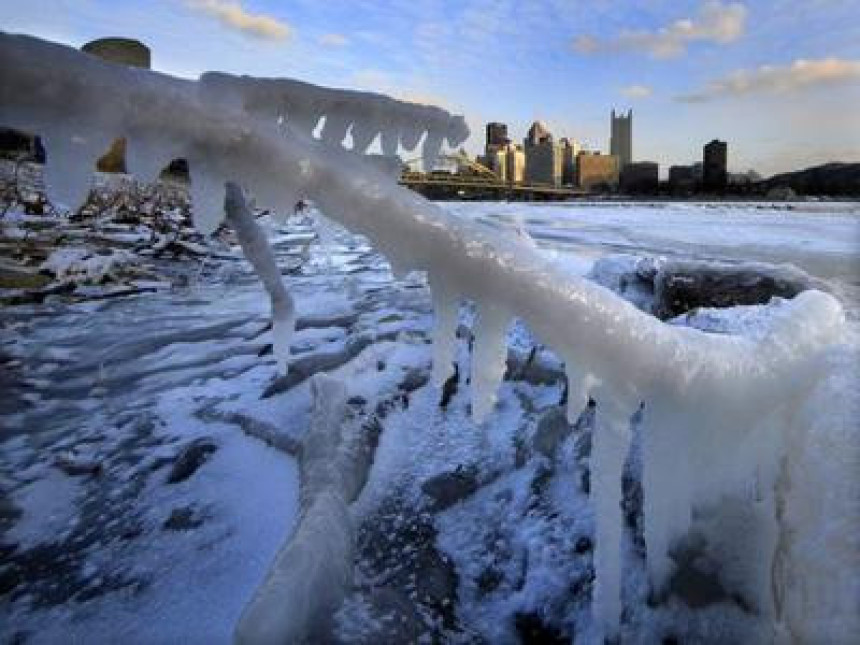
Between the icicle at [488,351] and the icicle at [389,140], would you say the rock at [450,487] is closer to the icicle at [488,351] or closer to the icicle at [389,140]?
the icicle at [488,351]

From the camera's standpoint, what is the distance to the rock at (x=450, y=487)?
312 cm

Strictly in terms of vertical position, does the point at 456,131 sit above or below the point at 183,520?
above

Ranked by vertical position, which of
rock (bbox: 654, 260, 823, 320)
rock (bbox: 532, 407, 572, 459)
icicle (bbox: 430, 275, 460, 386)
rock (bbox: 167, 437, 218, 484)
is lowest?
rock (bbox: 167, 437, 218, 484)

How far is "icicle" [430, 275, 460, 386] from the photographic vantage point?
172cm

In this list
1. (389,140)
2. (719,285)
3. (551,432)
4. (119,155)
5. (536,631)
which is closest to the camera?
(389,140)

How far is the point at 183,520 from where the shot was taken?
3012mm

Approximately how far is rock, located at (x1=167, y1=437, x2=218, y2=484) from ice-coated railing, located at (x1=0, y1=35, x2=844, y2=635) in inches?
54.5

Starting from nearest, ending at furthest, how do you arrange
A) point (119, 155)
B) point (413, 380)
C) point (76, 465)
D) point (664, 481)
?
point (664, 481) < point (76, 465) < point (119, 155) < point (413, 380)

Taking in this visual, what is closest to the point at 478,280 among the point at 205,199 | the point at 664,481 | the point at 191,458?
the point at 205,199

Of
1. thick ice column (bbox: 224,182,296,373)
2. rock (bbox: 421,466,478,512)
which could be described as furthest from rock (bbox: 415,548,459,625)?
thick ice column (bbox: 224,182,296,373)

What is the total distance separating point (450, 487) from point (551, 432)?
1.88 feet

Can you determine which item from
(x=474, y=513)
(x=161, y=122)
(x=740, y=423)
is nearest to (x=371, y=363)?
→ (x=474, y=513)

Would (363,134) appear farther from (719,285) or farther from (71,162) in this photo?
(719,285)

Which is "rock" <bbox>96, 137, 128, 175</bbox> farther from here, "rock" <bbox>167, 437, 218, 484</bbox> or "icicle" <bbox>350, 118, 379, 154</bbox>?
"rock" <bbox>167, 437, 218, 484</bbox>
